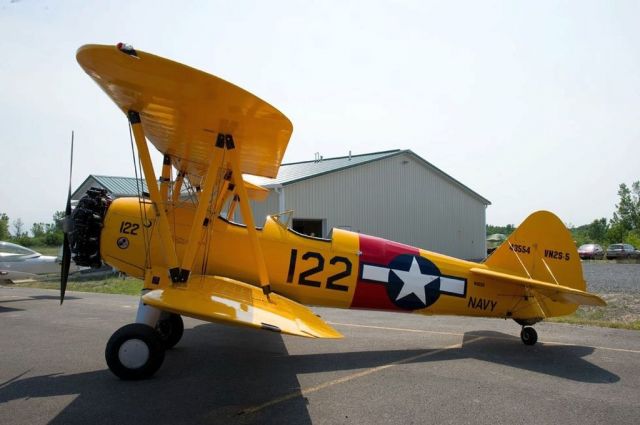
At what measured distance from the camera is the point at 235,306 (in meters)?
4.56

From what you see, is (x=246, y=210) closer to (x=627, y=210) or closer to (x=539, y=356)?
(x=539, y=356)

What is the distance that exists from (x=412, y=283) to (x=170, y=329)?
3487 millimetres

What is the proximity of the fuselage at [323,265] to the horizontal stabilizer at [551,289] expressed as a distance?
0.54 ft

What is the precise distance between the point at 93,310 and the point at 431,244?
19735 millimetres

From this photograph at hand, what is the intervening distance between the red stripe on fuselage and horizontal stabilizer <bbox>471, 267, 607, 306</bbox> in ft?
4.61

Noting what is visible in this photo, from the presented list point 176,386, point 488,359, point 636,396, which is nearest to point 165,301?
point 176,386

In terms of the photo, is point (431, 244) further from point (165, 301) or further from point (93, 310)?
point (165, 301)

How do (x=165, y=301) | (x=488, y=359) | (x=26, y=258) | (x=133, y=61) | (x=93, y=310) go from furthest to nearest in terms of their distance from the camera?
1. (x=26, y=258)
2. (x=93, y=310)
3. (x=488, y=359)
4. (x=165, y=301)
5. (x=133, y=61)

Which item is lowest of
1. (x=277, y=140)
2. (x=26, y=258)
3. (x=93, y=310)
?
(x=93, y=310)

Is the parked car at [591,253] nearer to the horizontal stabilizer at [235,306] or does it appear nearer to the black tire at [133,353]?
the horizontal stabilizer at [235,306]

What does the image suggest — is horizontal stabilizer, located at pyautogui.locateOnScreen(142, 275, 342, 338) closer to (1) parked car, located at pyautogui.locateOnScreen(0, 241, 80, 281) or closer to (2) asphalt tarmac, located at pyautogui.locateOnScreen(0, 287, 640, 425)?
(2) asphalt tarmac, located at pyautogui.locateOnScreen(0, 287, 640, 425)

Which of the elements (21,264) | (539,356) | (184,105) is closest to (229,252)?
(184,105)

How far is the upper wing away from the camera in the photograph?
406 centimetres

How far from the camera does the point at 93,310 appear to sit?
9.98 meters
